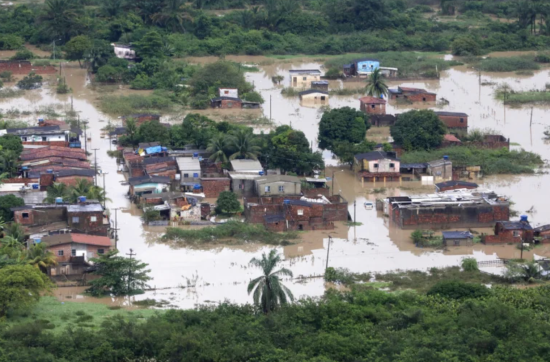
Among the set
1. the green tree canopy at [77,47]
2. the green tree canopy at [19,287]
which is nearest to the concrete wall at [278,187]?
the green tree canopy at [19,287]

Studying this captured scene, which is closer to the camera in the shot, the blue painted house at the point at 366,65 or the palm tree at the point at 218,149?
the palm tree at the point at 218,149

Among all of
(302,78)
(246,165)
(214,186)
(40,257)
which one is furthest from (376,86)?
(40,257)

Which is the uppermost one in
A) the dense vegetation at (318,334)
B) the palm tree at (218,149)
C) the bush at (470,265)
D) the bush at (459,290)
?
the palm tree at (218,149)

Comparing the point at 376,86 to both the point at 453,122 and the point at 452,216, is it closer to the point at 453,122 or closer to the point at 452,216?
the point at 453,122

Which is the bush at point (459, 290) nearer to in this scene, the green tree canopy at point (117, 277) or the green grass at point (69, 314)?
the green grass at point (69, 314)

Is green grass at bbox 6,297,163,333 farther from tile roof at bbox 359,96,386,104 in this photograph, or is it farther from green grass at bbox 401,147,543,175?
tile roof at bbox 359,96,386,104

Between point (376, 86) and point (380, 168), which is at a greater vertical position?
point (376, 86)
